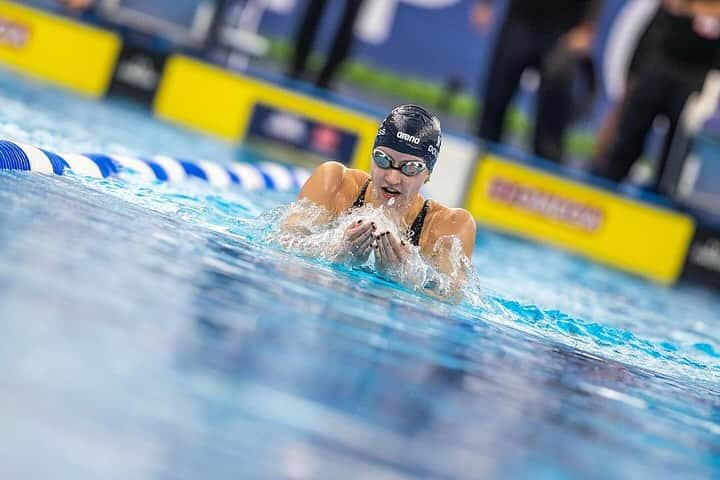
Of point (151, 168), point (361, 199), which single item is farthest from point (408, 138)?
point (151, 168)

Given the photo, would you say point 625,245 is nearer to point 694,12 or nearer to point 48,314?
point 694,12

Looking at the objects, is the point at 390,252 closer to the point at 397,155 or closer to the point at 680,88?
the point at 397,155

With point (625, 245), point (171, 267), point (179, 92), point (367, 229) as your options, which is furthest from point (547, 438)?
point (179, 92)

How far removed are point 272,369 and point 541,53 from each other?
295 inches

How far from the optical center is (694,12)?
931 centimetres

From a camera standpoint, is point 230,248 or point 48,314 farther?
point 230,248

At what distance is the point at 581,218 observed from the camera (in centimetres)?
967

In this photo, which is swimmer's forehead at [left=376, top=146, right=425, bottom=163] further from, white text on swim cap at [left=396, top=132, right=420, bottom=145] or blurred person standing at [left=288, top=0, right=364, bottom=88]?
blurred person standing at [left=288, top=0, right=364, bottom=88]

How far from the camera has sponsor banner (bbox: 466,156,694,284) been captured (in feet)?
31.1

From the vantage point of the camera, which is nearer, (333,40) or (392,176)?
(392,176)

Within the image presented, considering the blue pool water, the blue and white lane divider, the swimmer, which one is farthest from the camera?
the blue and white lane divider

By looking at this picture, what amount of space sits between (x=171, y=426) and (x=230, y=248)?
243 centimetres

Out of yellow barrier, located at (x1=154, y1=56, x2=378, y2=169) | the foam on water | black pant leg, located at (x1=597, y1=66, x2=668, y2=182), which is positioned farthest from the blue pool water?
yellow barrier, located at (x1=154, y1=56, x2=378, y2=169)

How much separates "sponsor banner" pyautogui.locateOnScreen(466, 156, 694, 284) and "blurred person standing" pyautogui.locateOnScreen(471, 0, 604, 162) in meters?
0.42
